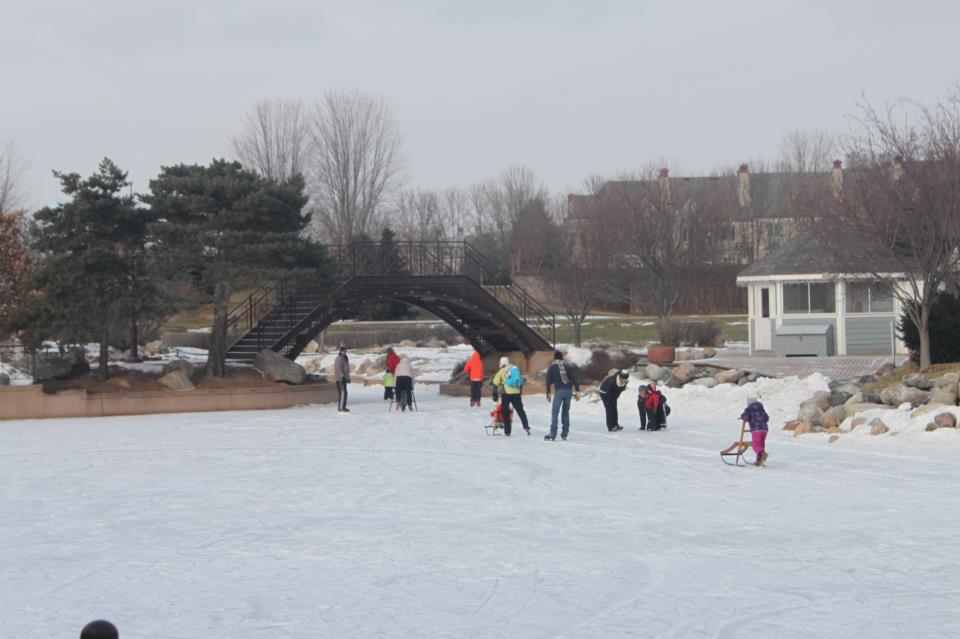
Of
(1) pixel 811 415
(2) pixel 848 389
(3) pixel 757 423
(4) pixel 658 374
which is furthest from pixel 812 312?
(3) pixel 757 423

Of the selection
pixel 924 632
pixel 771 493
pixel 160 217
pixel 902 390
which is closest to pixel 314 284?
pixel 160 217

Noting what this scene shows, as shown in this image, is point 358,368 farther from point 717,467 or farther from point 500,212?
point 500,212

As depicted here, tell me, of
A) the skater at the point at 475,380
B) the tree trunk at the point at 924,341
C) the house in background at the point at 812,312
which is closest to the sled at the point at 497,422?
the skater at the point at 475,380

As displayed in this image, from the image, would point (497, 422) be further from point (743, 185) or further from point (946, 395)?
point (743, 185)

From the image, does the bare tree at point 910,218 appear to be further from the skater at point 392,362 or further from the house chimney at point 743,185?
the house chimney at point 743,185

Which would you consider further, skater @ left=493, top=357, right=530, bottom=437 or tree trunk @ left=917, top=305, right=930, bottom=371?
tree trunk @ left=917, top=305, right=930, bottom=371

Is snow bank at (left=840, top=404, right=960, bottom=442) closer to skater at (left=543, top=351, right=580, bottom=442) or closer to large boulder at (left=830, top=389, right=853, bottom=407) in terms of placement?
large boulder at (left=830, top=389, right=853, bottom=407)

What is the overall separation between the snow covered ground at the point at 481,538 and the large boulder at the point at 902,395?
2.04 m

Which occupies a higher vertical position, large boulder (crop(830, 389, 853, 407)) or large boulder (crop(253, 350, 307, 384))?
large boulder (crop(253, 350, 307, 384))

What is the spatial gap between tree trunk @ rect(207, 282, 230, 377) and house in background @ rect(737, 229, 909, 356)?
55.7ft

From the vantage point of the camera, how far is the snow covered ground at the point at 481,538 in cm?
892

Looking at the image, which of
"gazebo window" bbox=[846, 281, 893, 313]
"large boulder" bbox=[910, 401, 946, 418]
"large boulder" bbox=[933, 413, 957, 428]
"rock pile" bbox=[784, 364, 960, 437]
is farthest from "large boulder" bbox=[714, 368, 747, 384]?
"large boulder" bbox=[933, 413, 957, 428]

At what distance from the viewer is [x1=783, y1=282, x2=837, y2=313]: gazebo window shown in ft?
119

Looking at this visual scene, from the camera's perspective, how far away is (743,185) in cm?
8694
